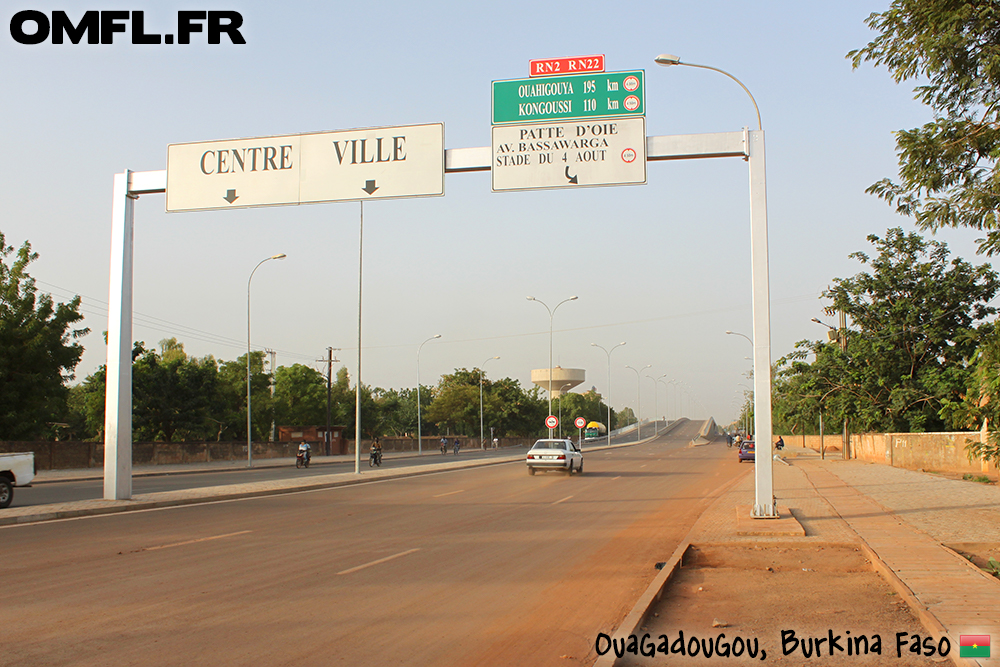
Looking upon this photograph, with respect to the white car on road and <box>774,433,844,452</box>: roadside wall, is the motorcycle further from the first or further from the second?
<box>774,433,844,452</box>: roadside wall

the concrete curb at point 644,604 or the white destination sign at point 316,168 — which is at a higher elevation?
the white destination sign at point 316,168

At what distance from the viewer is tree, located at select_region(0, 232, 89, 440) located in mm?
41656

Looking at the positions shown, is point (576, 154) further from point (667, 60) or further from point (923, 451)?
point (923, 451)

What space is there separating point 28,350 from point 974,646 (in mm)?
45979

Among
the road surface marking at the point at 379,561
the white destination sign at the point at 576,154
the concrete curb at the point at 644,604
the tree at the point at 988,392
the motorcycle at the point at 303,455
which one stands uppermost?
the white destination sign at the point at 576,154

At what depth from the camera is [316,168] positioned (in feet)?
54.7

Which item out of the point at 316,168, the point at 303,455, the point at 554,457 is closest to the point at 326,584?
the point at 316,168

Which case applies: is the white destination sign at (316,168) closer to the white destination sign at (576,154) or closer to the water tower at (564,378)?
the white destination sign at (576,154)

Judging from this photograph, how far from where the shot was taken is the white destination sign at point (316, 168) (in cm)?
1627

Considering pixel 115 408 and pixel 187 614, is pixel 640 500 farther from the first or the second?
pixel 187 614

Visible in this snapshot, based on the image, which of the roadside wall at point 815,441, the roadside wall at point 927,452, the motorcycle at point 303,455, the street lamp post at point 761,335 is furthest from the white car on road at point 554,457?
the roadside wall at point 815,441

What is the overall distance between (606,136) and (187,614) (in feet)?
37.1

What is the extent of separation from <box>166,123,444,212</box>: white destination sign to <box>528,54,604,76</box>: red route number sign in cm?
236

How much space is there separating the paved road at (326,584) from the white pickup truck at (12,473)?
365 centimetres
